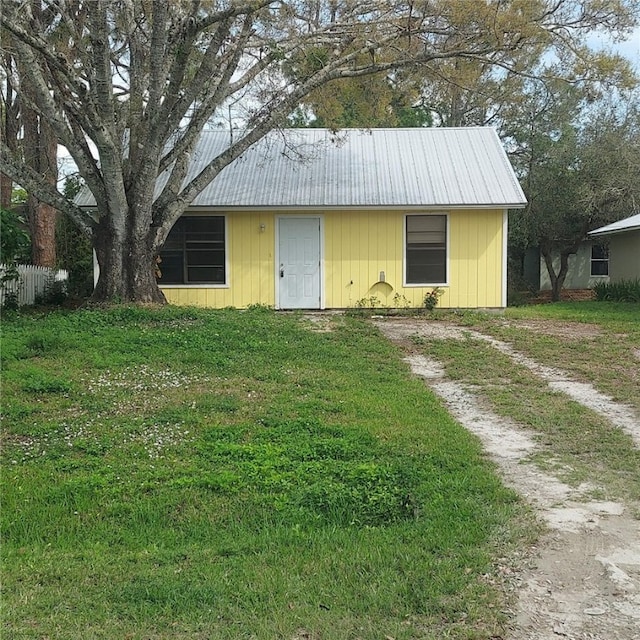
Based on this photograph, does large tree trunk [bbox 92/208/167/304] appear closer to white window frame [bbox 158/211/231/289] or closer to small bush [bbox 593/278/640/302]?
white window frame [bbox 158/211/231/289]

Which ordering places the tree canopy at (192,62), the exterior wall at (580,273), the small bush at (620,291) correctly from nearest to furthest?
1. the tree canopy at (192,62)
2. the small bush at (620,291)
3. the exterior wall at (580,273)

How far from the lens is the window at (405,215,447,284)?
591 inches

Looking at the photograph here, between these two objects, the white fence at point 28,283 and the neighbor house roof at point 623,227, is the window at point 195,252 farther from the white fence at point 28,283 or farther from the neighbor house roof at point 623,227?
the neighbor house roof at point 623,227

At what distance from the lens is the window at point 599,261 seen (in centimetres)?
2541

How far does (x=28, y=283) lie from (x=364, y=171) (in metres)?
7.81

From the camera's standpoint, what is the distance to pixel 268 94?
13797mm

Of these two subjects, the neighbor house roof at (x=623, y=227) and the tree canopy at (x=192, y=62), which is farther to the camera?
the neighbor house roof at (x=623, y=227)

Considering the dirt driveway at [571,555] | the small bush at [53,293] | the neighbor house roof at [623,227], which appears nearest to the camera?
the dirt driveway at [571,555]

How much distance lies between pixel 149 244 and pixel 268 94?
12.7ft

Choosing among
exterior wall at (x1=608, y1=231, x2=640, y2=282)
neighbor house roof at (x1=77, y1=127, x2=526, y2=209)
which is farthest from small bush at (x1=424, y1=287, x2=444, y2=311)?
exterior wall at (x1=608, y1=231, x2=640, y2=282)

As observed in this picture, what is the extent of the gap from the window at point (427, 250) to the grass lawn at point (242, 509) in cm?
753

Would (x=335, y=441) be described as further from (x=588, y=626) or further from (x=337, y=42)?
(x=337, y=42)

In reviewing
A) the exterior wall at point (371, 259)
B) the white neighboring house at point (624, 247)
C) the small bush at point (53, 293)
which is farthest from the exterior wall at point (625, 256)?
the small bush at point (53, 293)

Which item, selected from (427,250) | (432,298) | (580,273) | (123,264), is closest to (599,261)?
(580,273)
